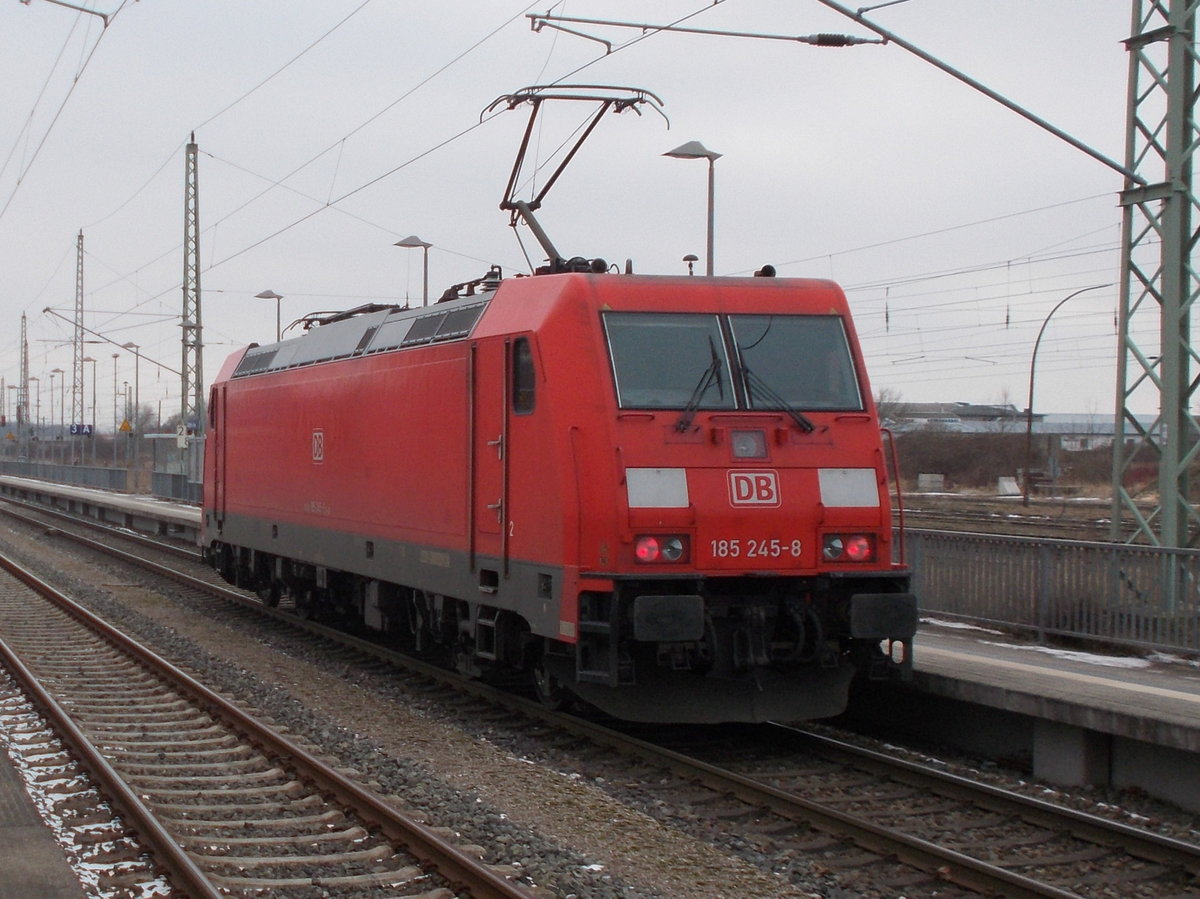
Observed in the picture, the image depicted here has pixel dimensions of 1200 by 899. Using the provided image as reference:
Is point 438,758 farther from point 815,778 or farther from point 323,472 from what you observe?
point 323,472

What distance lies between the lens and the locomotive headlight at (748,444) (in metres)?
9.43

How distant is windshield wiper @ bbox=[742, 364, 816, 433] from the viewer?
31.6ft

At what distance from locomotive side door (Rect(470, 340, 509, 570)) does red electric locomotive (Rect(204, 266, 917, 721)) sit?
0.02 meters

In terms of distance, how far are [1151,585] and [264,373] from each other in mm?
10405

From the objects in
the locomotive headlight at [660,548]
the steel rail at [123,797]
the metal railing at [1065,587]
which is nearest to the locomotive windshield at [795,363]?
the locomotive headlight at [660,548]

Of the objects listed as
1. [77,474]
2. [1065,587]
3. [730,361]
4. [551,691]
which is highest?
[730,361]

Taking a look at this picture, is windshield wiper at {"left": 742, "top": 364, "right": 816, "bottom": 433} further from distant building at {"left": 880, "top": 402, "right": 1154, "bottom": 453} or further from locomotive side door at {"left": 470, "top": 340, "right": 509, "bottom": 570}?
distant building at {"left": 880, "top": 402, "right": 1154, "bottom": 453}

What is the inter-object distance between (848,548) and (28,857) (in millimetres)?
5437

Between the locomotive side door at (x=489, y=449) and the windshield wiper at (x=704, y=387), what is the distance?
1.39m

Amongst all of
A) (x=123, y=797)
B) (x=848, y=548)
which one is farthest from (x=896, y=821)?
(x=123, y=797)

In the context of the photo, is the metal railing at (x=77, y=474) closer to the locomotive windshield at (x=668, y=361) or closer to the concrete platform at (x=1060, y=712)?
the concrete platform at (x=1060, y=712)

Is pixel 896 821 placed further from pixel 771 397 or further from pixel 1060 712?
pixel 771 397

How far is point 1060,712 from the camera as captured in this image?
8617 millimetres

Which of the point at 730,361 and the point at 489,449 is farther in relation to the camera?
the point at 489,449
